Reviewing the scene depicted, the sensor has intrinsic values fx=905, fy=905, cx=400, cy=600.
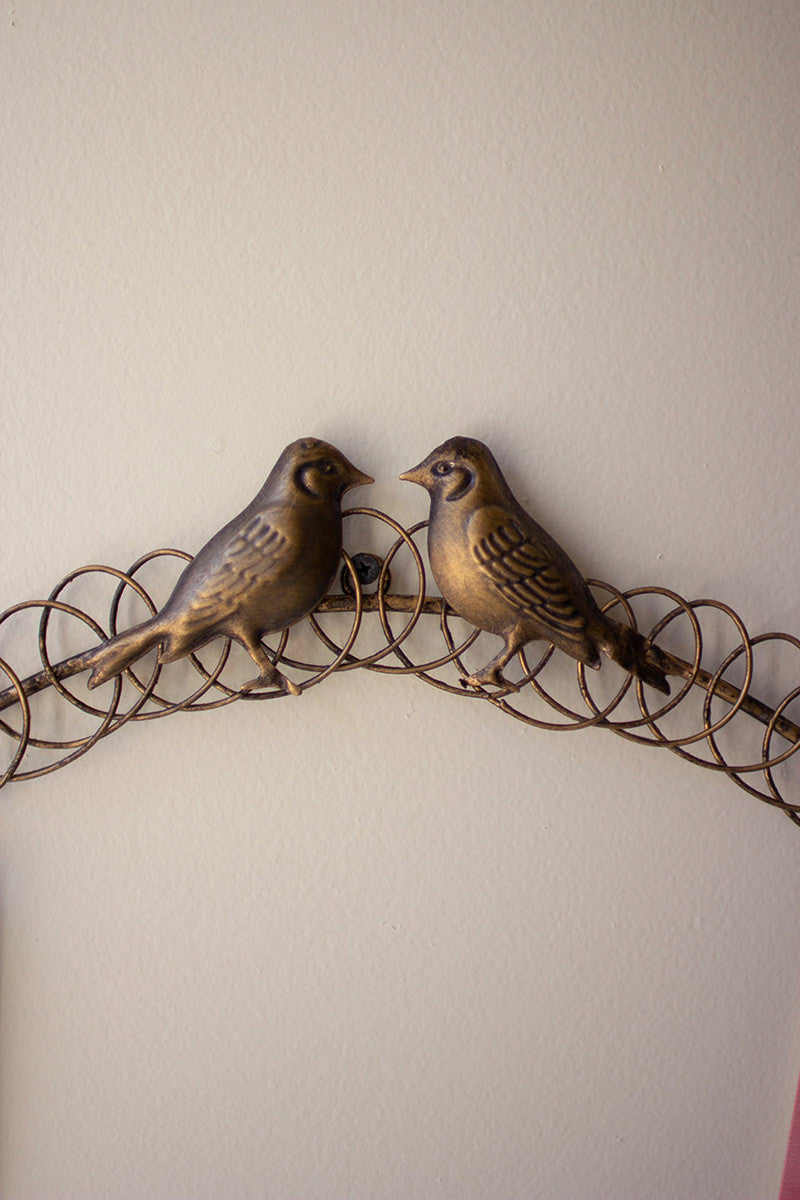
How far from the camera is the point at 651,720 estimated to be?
557 millimetres

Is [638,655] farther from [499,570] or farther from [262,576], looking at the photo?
[262,576]

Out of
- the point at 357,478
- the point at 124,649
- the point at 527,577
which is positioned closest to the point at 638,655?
the point at 527,577

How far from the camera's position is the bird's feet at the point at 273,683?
0.52 metres

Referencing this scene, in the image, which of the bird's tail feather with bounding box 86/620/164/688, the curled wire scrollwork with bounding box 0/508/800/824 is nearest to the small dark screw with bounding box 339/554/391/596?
the curled wire scrollwork with bounding box 0/508/800/824

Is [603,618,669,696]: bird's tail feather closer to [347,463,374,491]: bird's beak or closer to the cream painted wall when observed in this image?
the cream painted wall

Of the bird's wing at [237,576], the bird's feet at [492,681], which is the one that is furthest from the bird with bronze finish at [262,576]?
the bird's feet at [492,681]

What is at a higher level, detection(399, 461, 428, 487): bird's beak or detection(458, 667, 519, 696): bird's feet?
detection(399, 461, 428, 487): bird's beak

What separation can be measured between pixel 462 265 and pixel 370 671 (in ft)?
0.87

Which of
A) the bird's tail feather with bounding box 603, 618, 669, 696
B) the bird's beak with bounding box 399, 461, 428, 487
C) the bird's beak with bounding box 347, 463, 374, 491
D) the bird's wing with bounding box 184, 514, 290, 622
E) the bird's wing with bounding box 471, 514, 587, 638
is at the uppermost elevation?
the bird's beak with bounding box 347, 463, 374, 491

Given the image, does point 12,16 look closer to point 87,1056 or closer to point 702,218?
point 702,218

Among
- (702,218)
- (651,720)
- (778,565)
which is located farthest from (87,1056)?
(702,218)

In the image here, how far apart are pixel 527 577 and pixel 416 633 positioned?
0.10 m

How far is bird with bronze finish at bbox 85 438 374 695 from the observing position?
1.67 ft

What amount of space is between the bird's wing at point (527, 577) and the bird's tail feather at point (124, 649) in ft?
0.62
